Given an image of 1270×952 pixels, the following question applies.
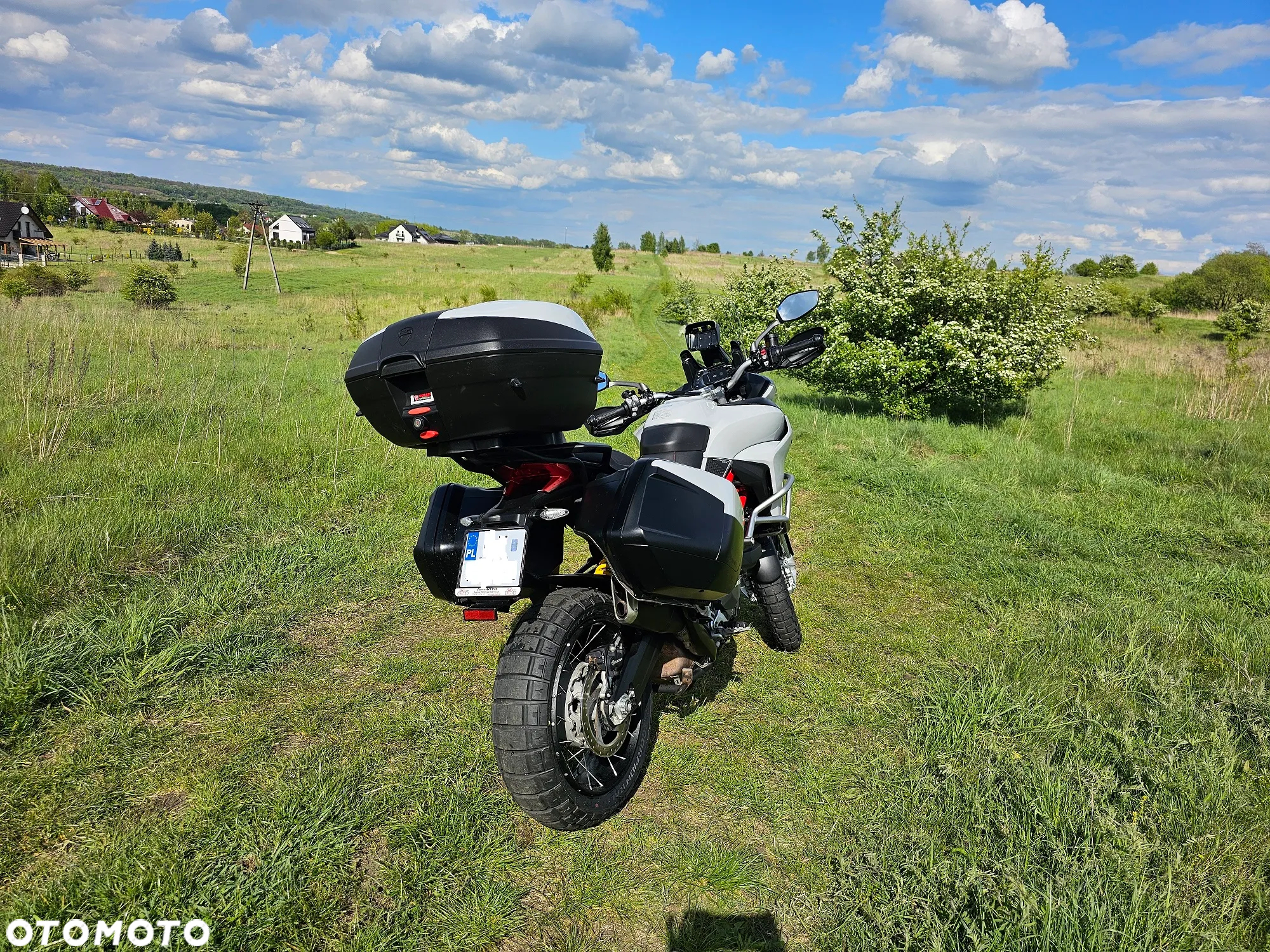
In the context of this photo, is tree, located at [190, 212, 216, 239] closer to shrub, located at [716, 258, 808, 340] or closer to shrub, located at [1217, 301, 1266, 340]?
shrub, located at [716, 258, 808, 340]

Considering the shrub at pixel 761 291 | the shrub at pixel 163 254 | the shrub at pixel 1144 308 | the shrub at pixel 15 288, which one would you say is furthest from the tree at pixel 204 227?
the shrub at pixel 1144 308

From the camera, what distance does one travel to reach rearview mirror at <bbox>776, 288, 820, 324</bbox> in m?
2.99

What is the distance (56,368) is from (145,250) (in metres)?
59.3

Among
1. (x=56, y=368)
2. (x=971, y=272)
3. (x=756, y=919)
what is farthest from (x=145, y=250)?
(x=756, y=919)

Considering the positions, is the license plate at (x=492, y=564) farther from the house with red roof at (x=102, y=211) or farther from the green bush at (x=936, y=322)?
the house with red roof at (x=102, y=211)

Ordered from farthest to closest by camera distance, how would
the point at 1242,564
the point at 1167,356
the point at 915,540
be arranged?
1. the point at 1167,356
2. the point at 915,540
3. the point at 1242,564

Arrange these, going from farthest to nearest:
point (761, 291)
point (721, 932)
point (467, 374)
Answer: point (761, 291) → point (721, 932) → point (467, 374)

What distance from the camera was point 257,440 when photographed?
6086 millimetres

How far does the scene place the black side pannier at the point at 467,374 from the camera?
186 centimetres

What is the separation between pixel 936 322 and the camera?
8500mm

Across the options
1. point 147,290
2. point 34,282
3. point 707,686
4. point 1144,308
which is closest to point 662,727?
point 707,686

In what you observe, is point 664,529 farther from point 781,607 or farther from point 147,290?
point 147,290

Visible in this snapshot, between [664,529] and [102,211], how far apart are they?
12128 cm

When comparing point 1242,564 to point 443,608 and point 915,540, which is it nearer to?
point 915,540
